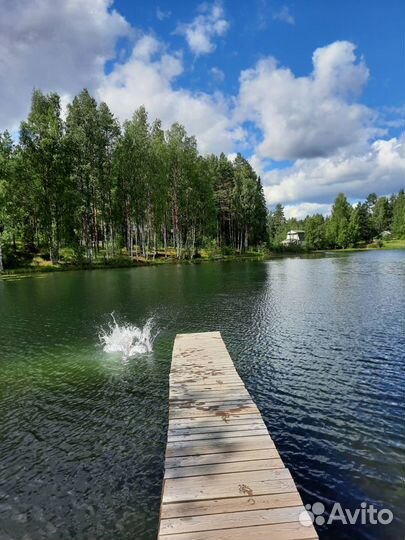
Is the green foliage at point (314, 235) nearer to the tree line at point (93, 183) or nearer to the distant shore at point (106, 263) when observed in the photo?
the distant shore at point (106, 263)

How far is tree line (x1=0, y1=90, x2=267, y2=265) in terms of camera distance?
2420 inches

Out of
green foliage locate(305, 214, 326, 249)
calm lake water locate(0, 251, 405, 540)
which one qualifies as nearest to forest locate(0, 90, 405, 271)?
calm lake water locate(0, 251, 405, 540)

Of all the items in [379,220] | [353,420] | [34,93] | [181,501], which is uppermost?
[34,93]

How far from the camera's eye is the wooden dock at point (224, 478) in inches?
208

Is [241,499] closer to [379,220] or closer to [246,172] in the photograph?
[246,172]

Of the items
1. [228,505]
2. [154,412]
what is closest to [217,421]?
[154,412]

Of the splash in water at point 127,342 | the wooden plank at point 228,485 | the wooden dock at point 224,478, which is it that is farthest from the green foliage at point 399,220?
the wooden plank at point 228,485

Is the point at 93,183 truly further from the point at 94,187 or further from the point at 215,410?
the point at 215,410

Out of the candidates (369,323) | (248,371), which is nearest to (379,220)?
(369,323)

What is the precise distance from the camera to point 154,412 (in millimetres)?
11219

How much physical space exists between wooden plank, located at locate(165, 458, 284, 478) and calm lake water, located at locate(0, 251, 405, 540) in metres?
1.05

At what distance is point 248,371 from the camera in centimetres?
1463

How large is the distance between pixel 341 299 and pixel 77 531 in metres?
28.2

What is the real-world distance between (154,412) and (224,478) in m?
5.14
